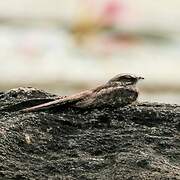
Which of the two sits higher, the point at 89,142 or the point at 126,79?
the point at 126,79

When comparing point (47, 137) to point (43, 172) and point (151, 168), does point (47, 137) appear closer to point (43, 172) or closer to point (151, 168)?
point (43, 172)

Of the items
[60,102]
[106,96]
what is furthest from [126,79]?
[60,102]

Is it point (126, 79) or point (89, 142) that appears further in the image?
point (126, 79)

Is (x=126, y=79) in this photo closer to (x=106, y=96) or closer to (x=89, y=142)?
(x=106, y=96)

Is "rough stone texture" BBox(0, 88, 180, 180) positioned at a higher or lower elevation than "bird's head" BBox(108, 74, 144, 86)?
lower

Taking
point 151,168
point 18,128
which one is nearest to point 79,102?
point 18,128
